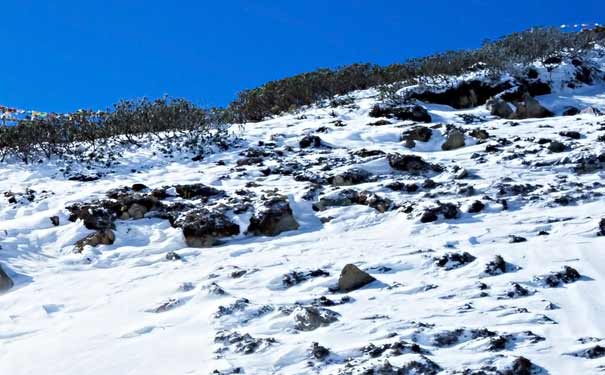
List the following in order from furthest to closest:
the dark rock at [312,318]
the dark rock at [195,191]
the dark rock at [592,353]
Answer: the dark rock at [195,191] < the dark rock at [312,318] < the dark rock at [592,353]

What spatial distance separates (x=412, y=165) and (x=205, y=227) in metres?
4.58

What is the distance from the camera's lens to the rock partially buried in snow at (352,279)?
5855 mm

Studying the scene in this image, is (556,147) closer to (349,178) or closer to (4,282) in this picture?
(349,178)

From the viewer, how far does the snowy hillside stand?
4.40m

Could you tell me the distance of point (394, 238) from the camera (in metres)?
7.59

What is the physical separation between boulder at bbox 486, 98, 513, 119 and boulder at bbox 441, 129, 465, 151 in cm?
347

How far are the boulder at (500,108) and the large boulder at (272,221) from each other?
30.3ft

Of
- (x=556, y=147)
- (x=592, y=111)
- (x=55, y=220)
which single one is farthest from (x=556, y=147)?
(x=55, y=220)

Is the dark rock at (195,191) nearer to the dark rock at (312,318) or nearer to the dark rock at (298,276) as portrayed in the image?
the dark rock at (298,276)

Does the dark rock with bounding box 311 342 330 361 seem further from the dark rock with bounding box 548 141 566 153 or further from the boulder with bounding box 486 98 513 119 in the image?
the boulder with bounding box 486 98 513 119

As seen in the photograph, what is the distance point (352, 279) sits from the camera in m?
5.89

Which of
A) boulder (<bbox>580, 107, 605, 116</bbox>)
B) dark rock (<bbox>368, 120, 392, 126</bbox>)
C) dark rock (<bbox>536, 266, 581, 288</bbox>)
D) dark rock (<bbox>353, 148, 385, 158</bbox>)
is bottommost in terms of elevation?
dark rock (<bbox>536, 266, 581, 288</bbox>)

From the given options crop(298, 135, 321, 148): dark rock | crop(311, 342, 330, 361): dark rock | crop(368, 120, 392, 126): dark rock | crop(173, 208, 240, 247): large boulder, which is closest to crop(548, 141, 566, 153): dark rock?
crop(368, 120, 392, 126): dark rock

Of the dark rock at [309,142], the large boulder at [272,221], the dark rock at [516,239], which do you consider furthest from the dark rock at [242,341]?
the dark rock at [309,142]
